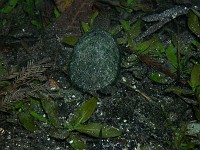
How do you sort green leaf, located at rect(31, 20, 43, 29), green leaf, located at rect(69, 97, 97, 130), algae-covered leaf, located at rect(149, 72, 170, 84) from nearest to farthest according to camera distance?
green leaf, located at rect(69, 97, 97, 130) < algae-covered leaf, located at rect(149, 72, 170, 84) < green leaf, located at rect(31, 20, 43, 29)

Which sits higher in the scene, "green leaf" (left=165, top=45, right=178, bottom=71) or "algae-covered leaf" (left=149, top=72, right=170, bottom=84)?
"green leaf" (left=165, top=45, right=178, bottom=71)

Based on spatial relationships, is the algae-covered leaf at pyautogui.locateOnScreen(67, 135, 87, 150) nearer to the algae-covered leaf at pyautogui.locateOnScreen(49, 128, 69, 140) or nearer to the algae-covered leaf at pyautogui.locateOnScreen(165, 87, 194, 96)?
the algae-covered leaf at pyautogui.locateOnScreen(49, 128, 69, 140)

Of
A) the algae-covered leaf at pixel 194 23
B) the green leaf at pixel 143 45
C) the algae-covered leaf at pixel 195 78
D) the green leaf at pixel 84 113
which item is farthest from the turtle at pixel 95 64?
the algae-covered leaf at pixel 194 23

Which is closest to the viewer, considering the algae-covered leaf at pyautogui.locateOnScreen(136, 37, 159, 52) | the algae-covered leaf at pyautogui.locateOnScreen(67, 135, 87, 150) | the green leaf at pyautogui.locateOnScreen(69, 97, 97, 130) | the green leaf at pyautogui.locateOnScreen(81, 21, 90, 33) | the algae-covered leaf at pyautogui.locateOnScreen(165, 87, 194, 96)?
the algae-covered leaf at pyautogui.locateOnScreen(67, 135, 87, 150)

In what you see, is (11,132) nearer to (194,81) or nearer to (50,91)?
(50,91)

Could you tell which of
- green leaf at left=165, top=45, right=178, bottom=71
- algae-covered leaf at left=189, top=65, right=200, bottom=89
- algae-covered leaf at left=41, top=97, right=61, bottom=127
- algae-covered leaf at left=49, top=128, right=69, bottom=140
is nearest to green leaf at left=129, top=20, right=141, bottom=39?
green leaf at left=165, top=45, right=178, bottom=71

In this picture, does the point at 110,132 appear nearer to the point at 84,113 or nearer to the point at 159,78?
the point at 84,113

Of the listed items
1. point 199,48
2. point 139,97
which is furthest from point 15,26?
point 199,48
